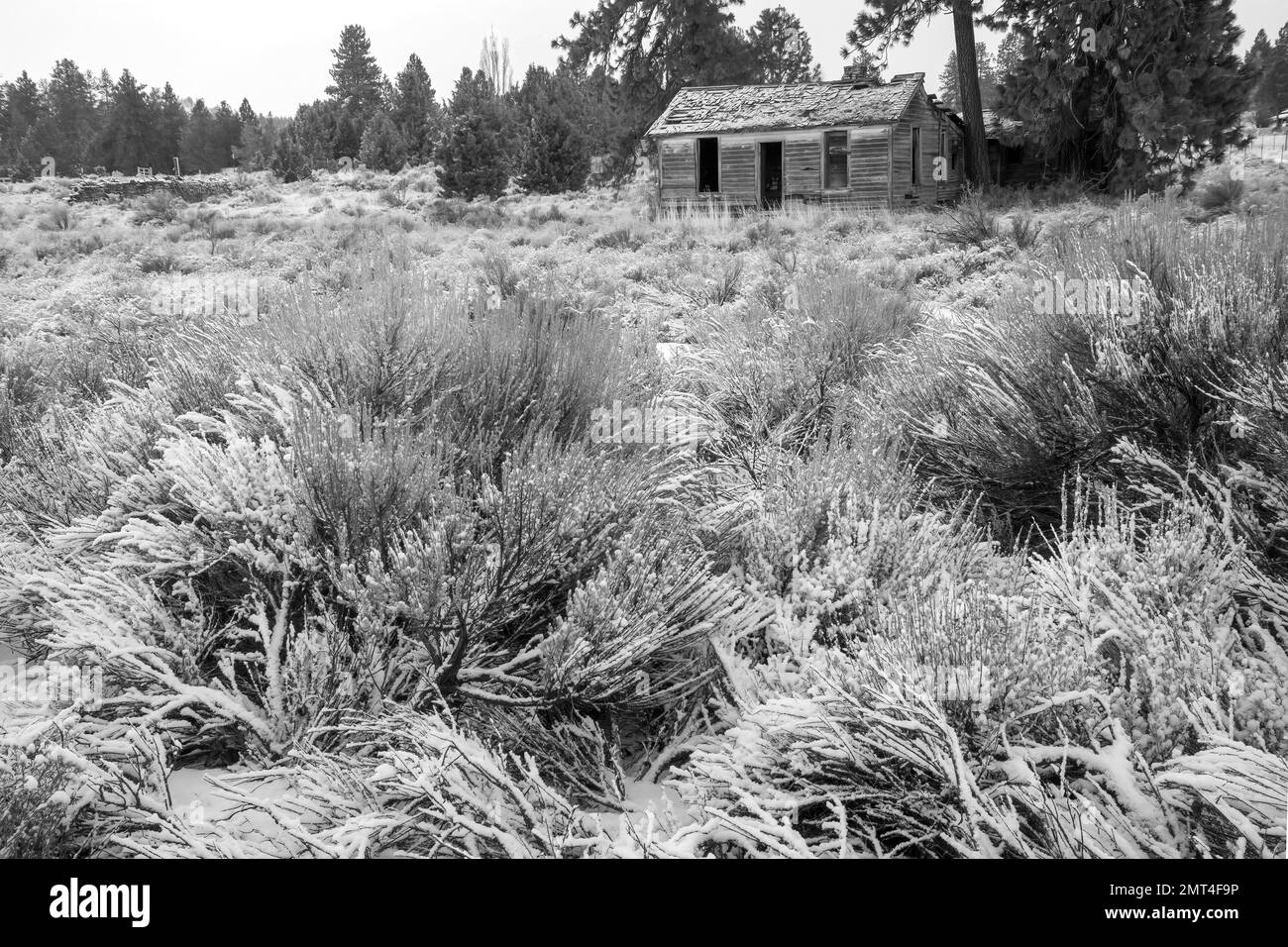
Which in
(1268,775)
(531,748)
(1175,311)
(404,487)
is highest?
(1175,311)

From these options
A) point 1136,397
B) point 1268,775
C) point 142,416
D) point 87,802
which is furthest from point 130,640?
point 1136,397

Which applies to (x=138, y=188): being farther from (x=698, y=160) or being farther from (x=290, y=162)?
(x=698, y=160)

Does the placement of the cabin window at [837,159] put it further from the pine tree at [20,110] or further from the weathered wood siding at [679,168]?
the pine tree at [20,110]

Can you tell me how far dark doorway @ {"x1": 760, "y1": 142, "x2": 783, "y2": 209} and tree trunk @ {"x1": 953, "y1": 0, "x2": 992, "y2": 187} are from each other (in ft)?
16.6

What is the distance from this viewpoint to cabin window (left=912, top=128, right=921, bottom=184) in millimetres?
24562

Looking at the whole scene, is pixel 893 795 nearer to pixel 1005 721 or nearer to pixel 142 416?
pixel 1005 721

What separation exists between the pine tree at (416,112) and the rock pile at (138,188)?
10.2 metres

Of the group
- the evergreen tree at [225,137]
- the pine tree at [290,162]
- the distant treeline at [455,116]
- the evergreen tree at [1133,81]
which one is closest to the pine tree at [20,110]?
the distant treeline at [455,116]

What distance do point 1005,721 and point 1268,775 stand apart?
52cm

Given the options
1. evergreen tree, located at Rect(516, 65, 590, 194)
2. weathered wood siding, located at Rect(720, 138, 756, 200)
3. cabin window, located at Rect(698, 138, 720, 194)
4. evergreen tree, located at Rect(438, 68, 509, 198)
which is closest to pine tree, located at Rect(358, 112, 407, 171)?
evergreen tree, located at Rect(516, 65, 590, 194)

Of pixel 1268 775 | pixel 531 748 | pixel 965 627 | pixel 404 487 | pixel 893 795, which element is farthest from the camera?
pixel 404 487

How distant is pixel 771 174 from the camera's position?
27438mm

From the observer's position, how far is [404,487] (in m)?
2.87
